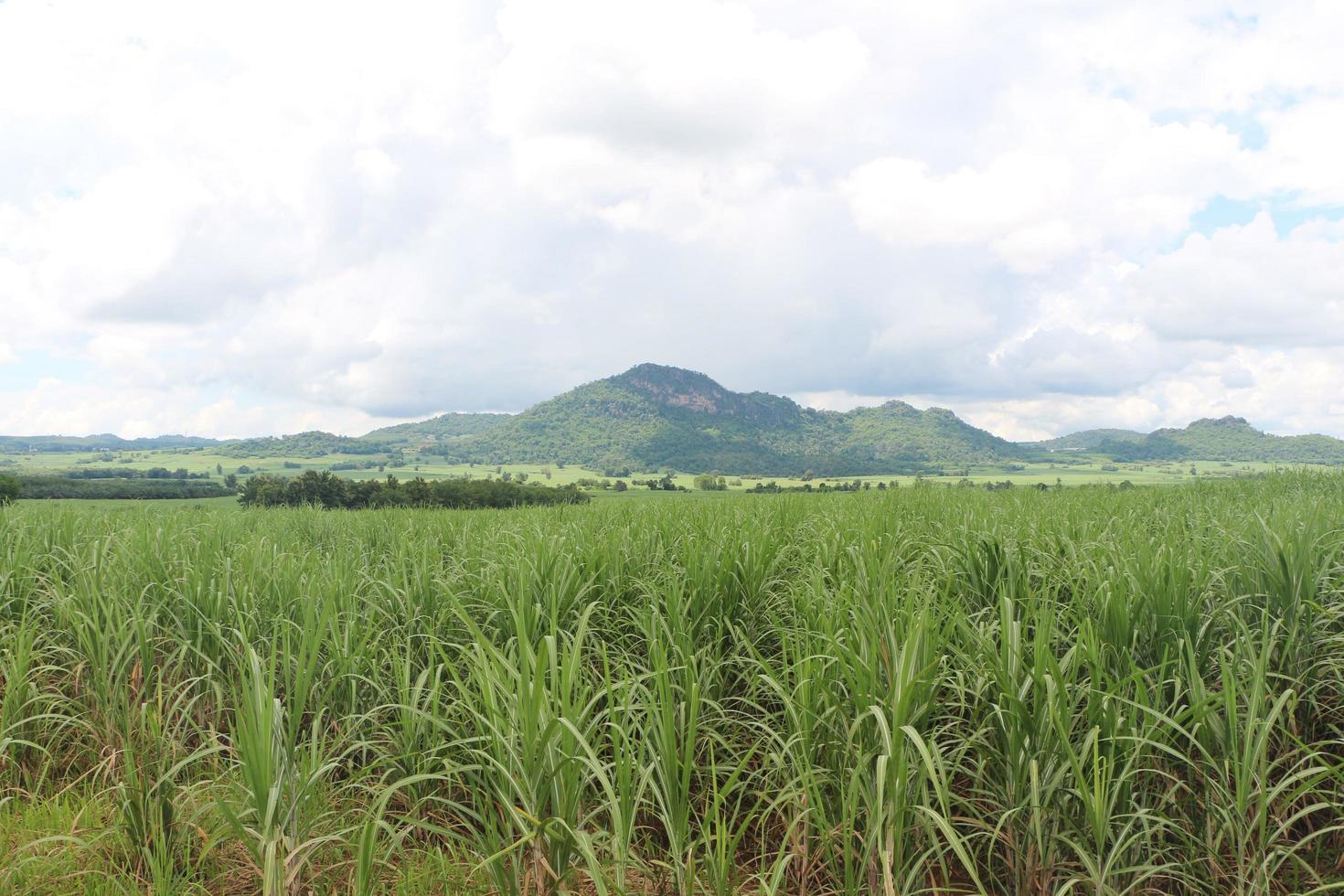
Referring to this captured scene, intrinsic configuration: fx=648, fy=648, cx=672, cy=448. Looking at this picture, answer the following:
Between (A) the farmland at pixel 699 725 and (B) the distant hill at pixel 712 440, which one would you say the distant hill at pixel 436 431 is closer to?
(B) the distant hill at pixel 712 440

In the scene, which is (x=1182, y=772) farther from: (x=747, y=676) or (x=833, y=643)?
(x=747, y=676)

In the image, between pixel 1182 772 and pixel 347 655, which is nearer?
pixel 1182 772

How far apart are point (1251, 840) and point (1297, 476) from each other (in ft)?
46.6

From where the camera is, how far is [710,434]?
135m

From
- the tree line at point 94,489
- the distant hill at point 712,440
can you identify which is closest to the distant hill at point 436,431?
the distant hill at point 712,440

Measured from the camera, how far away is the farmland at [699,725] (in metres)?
2.37

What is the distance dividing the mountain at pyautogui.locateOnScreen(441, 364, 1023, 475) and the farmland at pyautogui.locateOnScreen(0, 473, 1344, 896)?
95092 millimetres

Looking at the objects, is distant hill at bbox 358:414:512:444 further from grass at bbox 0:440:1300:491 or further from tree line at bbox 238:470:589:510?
tree line at bbox 238:470:589:510

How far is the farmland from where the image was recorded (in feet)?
7.79

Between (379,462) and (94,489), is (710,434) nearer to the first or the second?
(379,462)

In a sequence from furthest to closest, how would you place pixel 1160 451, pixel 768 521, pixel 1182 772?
1. pixel 1160 451
2. pixel 768 521
3. pixel 1182 772

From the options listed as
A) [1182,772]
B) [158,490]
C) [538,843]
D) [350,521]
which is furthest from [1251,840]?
[158,490]

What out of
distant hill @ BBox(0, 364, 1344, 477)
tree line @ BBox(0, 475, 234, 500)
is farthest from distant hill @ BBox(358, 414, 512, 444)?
tree line @ BBox(0, 475, 234, 500)

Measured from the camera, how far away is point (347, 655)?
140 inches
